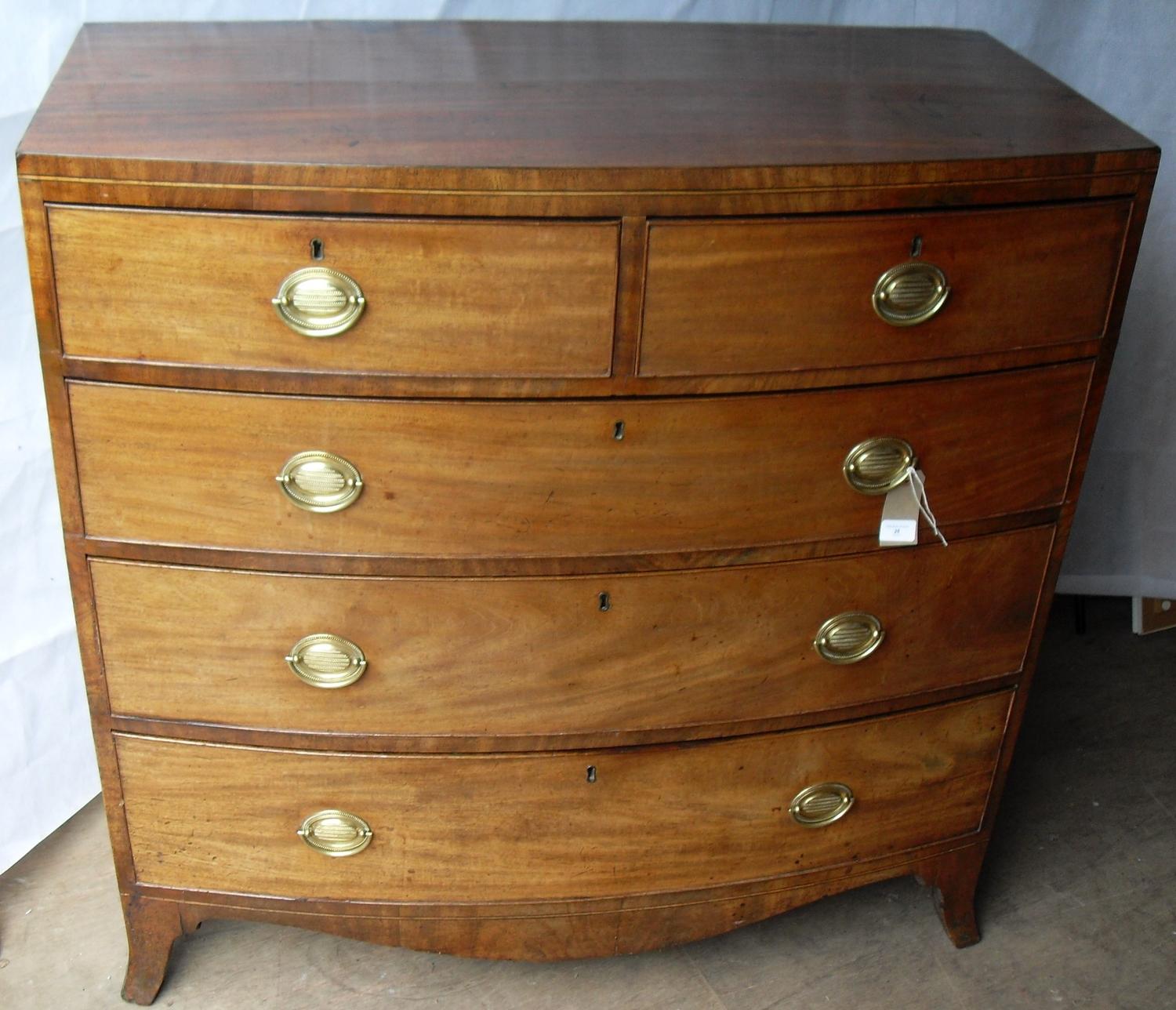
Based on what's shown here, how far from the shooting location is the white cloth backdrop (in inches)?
69.2

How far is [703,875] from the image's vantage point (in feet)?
5.43

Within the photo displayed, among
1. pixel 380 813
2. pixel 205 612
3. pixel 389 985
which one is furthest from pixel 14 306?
pixel 389 985

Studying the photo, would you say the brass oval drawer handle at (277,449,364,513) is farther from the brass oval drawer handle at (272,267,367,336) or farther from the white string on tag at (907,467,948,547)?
the white string on tag at (907,467,948,547)

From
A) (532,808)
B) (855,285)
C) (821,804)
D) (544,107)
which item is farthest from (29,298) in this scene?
(821,804)

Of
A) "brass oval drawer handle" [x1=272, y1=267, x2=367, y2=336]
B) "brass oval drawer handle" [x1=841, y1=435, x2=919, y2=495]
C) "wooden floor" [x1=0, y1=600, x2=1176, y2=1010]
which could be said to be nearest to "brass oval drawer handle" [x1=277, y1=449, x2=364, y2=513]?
"brass oval drawer handle" [x1=272, y1=267, x2=367, y2=336]

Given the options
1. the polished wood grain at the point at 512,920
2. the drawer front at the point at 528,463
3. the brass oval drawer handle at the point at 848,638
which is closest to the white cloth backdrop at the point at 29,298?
the polished wood grain at the point at 512,920

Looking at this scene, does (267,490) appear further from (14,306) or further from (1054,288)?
(1054,288)

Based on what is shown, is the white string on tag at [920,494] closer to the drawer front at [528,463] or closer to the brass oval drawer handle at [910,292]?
the drawer front at [528,463]

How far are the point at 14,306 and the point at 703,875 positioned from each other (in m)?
1.17

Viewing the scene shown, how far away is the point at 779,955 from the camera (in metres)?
1.86

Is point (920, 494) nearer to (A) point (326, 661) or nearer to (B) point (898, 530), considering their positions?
(B) point (898, 530)

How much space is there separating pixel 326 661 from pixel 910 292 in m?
0.73

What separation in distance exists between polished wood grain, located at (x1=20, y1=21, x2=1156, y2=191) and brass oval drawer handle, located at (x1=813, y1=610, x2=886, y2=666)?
20.1 inches

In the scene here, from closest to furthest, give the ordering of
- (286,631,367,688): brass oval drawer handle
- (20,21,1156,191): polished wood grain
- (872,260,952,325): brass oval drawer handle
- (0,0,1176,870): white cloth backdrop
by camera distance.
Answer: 1. (20,21,1156,191): polished wood grain
2. (872,260,952,325): brass oval drawer handle
3. (286,631,367,688): brass oval drawer handle
4. (0,0,1176,870): white cloth backdrop
